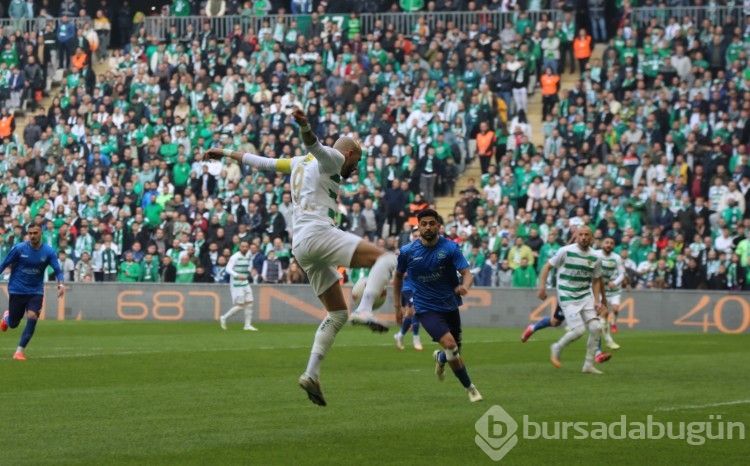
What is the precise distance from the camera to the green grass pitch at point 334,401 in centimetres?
1108

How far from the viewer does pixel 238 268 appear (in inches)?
1220

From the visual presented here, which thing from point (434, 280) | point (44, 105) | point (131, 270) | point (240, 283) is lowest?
point (131, 270)

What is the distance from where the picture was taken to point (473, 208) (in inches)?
1316

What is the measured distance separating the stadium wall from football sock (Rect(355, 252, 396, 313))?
1921 cm

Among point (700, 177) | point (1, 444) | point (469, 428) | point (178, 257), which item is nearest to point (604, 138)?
point (700, 177)

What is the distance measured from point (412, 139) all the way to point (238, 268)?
6.74 metres

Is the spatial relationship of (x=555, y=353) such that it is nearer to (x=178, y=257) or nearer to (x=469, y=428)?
(x=469, y=428)

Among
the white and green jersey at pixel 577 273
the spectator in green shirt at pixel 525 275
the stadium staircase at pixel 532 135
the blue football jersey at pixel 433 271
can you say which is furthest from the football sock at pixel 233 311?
the blue football jersey at pixel 433 271

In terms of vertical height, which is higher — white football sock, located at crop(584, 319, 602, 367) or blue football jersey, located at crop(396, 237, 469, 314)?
blue football jersey, located at crop(396, 237, 469, 314)

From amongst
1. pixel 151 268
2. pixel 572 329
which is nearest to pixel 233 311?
pixel 151 268

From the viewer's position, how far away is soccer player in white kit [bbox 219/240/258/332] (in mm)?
30812

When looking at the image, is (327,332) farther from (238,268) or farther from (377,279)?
(238,268)

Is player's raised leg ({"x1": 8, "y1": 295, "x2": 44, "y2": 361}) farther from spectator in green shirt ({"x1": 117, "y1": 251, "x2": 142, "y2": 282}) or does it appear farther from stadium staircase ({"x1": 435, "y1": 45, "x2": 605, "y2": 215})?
stadium staircase ({"x1": 435, "y1": 45, "x2": 605, "y2": 215})

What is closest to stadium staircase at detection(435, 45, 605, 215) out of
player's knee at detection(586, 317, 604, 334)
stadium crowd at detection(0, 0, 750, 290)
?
stadium crowd at detection(0, 0, 750, 290)
